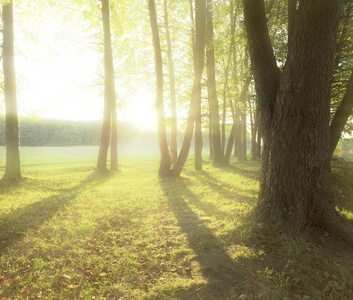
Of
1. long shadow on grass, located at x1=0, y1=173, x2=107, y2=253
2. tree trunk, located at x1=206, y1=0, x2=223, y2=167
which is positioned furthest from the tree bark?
tree trunk, located at x1=206, y1=0, x2=223, y2=167

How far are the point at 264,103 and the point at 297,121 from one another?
807 millimetres

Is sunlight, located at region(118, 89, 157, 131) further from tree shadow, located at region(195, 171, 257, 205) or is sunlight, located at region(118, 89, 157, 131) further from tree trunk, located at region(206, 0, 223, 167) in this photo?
tree shadow, located at region(195, 171, 257, 205)

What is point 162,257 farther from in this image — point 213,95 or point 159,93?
point 213,95

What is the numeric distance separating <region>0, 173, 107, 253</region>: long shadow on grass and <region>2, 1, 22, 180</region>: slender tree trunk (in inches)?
151

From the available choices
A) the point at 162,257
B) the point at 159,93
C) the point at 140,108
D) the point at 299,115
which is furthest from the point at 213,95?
the point at 162,257

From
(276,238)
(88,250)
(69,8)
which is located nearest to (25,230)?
(88,250)

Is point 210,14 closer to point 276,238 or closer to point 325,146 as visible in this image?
point 325,146

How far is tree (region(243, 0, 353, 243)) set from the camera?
4379mm

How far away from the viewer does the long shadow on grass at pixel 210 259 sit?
3.47 meters

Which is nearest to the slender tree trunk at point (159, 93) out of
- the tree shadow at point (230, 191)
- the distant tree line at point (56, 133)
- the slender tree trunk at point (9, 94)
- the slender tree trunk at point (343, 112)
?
the tree shadow at point (230, 191)

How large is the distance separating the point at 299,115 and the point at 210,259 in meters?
3.08

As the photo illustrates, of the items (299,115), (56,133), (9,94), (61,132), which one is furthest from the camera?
(61,132)

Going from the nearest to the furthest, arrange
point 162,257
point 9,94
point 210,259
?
point 210,259
point 162,257
point 9,94

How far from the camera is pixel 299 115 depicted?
4.50m
